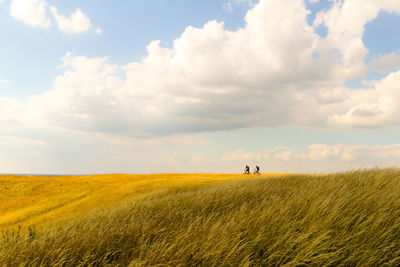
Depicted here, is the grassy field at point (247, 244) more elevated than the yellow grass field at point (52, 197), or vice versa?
the grassy field at point (247, 244)

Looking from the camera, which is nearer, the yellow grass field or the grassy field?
the grassy field

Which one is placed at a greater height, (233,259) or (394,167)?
(394,167)

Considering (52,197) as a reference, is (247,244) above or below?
above

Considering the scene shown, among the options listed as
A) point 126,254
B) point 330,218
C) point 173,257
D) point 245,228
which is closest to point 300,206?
point 330,218

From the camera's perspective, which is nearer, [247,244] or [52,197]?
[247,244]

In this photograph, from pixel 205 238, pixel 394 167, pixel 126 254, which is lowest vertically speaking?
pixel 126 254

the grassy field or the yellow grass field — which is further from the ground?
the grassy field

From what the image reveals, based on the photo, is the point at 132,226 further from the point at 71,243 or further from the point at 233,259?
the point at 233,259

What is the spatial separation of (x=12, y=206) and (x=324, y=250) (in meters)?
25.5

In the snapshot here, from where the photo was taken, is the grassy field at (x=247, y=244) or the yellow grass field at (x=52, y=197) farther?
the yellow grass field at (x=52, y=197)

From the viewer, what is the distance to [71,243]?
4.55m

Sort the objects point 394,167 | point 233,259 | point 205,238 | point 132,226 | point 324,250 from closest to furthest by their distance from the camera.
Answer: point 233,259 → point 324,250 → point 205,238 → point 132,226 → point 394,167

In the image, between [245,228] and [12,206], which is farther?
[12,206]

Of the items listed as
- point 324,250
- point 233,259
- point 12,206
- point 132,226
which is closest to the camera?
point 233,259
